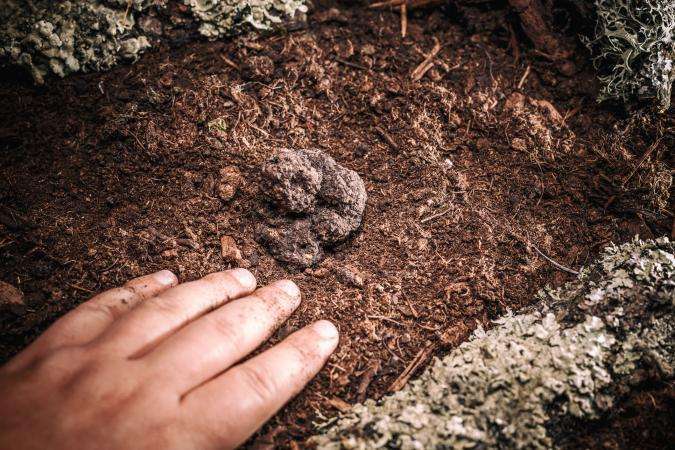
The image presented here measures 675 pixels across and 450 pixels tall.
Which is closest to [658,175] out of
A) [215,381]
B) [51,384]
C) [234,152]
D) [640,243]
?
[640,243]

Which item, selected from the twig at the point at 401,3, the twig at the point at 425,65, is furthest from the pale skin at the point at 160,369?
the twig at the point at 401,3

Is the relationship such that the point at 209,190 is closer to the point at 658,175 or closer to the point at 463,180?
the point at 463,180

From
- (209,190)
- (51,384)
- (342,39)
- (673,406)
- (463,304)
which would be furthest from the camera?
(342,39)

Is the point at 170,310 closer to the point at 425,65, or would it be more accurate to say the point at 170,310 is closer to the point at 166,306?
the point at 166,306

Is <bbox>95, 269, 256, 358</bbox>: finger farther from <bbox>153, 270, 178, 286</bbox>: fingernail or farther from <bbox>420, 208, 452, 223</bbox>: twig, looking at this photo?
<bbox>420, 208, 452, 223</bbox>: twig

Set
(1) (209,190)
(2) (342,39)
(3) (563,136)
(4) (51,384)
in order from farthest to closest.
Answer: (2) (342,39) < (3) (563,136) < (1) (209,190) < (4) (51,384)

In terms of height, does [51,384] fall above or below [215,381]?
above

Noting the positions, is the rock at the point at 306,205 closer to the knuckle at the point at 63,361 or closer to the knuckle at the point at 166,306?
the knuckle at the point at 166,306
